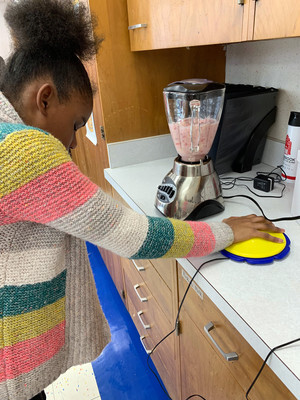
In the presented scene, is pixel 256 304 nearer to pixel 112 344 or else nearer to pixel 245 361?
pixel 245 361

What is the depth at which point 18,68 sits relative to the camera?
0.63 metres

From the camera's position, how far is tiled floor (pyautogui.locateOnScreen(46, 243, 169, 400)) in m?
1.33

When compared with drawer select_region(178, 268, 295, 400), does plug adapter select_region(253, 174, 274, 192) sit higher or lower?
higher

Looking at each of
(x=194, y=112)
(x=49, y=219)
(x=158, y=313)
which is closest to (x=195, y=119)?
(x=194, y=112)

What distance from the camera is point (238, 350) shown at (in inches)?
25.1

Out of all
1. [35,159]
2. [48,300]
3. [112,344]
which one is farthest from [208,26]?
[112,344]

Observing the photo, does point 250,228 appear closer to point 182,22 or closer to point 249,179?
point 249,179

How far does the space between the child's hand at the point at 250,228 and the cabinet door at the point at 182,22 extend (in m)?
0.43

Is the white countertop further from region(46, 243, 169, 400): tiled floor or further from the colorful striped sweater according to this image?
region(46, 243, 169, 400): tiled floor

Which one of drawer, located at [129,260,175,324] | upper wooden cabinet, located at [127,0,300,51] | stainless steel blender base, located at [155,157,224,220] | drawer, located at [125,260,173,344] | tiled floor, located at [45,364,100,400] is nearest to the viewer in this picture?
upper wooden cabinet, located at [127,0,300,51]

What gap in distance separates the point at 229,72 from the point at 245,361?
1.21 meters

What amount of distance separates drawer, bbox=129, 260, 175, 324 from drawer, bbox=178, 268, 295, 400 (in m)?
0.19

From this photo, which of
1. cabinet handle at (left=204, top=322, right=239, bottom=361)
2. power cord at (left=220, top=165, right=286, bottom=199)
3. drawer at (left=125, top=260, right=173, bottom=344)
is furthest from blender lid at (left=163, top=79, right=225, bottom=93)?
drawer at (left=125, top=260, right=173, bottom=344)

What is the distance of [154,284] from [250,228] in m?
0.50
